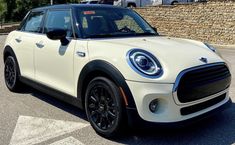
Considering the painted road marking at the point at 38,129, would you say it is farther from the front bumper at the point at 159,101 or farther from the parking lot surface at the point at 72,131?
the front bumper at the point at 159,101

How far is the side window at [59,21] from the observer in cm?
495

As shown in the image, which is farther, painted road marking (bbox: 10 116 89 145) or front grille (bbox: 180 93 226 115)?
painted road marking (bbox: 10 116 89 145)

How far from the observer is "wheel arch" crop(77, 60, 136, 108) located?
150 inches

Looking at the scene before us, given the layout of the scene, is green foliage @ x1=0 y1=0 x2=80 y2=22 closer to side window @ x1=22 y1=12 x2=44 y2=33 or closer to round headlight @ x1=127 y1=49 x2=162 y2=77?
side window @ x1=22 y1=12 x2=44 y2=33

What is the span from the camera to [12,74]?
6422 millimetres

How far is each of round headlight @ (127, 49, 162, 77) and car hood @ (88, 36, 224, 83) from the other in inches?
2.0

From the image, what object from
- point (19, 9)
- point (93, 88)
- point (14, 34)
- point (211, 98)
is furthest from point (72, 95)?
point (19, 9)

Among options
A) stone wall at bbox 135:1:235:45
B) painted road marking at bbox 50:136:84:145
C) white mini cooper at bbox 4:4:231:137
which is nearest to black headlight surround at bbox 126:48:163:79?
white mini cooper at bbox 4:4:231:137

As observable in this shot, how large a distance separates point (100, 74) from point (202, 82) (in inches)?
47.5

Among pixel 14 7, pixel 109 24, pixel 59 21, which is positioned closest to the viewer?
pixel 109 24

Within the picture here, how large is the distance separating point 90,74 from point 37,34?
5.55 ft

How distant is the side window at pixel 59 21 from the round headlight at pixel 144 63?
1.25 meters

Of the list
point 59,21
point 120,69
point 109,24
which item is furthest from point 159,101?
point 59,21

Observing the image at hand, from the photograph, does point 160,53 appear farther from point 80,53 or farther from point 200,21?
point 200,21
